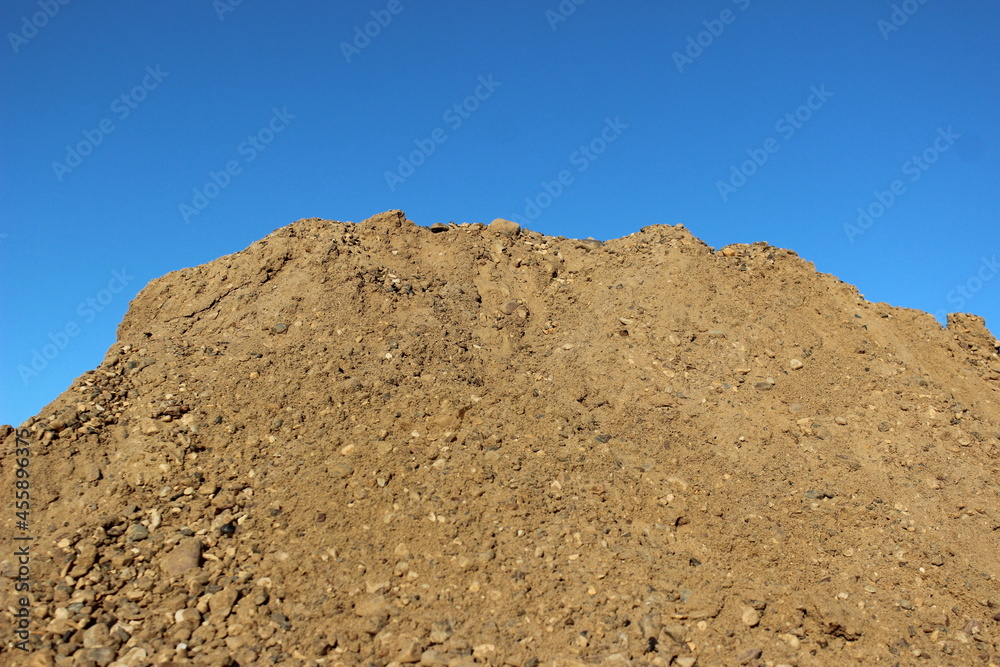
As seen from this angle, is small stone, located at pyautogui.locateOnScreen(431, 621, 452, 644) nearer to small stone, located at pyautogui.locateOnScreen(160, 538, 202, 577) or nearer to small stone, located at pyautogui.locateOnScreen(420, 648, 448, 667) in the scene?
small stone, located at pyautogui.locateOnScreen(420, 648, 448, 667)

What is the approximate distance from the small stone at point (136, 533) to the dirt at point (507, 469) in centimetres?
4

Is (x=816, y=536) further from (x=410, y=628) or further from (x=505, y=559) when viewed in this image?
(x=410, y=628)

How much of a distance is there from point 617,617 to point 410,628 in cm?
175

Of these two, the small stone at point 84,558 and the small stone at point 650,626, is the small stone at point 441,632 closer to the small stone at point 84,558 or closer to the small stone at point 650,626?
the small stone at point 650,626

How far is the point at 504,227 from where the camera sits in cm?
1112

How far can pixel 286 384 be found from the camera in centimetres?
786

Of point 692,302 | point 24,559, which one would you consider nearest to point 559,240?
point 692,302

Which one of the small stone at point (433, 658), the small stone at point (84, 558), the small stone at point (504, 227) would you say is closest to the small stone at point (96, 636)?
the small stone at point (84, 558)

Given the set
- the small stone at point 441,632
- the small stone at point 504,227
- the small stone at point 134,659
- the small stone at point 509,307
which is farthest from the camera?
the small stone at point 504,227

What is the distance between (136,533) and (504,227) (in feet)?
23.3

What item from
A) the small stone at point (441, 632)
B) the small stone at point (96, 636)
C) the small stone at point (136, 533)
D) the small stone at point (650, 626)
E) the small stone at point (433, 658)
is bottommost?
the small stone at point (96, 636)

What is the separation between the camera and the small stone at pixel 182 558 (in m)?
5.80

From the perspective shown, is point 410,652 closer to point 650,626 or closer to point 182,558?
point 650,626

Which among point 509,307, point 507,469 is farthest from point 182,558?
point 509,307
